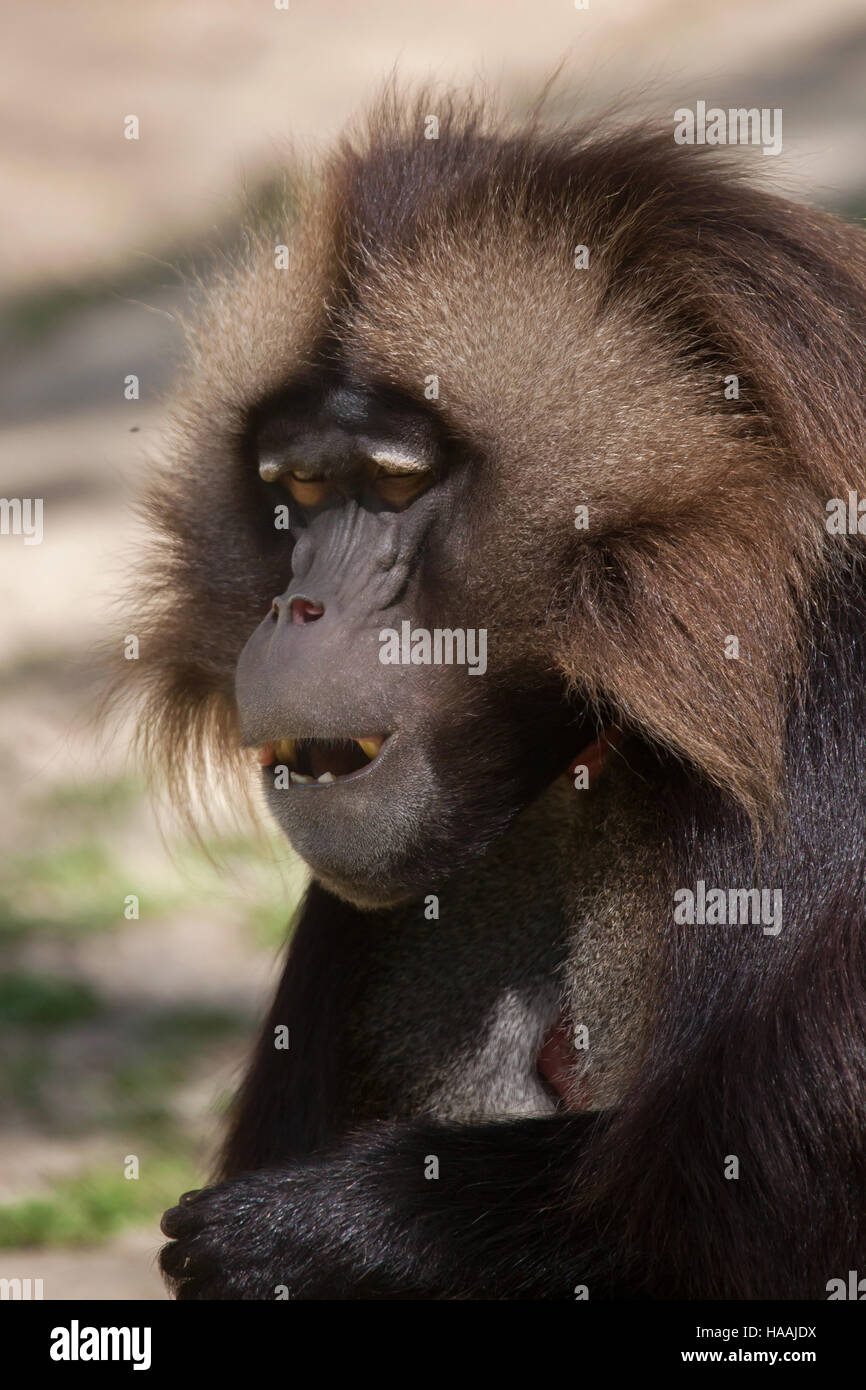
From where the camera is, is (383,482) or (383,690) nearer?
(383,690)

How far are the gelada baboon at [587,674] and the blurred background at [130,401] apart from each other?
735 mm

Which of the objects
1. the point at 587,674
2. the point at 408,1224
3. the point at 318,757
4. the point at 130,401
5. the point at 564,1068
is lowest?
the point at 408,1224

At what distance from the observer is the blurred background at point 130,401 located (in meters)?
6.39

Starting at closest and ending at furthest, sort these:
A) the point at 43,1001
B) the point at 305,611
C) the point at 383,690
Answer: the point at 383,690
the point at 305,611
the point at 43,1001

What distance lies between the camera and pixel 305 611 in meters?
3.58

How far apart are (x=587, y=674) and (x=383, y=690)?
1.30 ft

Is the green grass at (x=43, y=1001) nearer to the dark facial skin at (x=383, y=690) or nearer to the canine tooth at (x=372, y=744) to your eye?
the dark facial skin at (x=383, y=690)

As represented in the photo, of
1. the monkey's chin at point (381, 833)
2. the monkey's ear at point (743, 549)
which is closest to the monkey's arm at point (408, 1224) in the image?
the monkey's chin at point (381, 833)

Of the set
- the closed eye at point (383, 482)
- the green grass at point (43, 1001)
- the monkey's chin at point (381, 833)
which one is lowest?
the green grass at point (43, 1001)

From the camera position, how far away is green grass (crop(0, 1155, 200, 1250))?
6008 millimetres

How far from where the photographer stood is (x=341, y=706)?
3.45m

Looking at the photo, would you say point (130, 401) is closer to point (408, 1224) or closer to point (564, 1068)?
point (564, 1068)

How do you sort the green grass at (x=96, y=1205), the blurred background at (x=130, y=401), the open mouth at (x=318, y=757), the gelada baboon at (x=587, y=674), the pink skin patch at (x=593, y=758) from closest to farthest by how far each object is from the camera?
the gelada baboon at (x=587, y=674) < the open mouth at (x=318, y=757) < the pink skin patch at (x=593, y=758) < the green grass at (x=96, y=1205) < the blurred background at (x=130, y=401)

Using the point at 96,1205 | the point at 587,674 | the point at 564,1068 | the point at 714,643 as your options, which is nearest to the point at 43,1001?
the point at 96,1205
